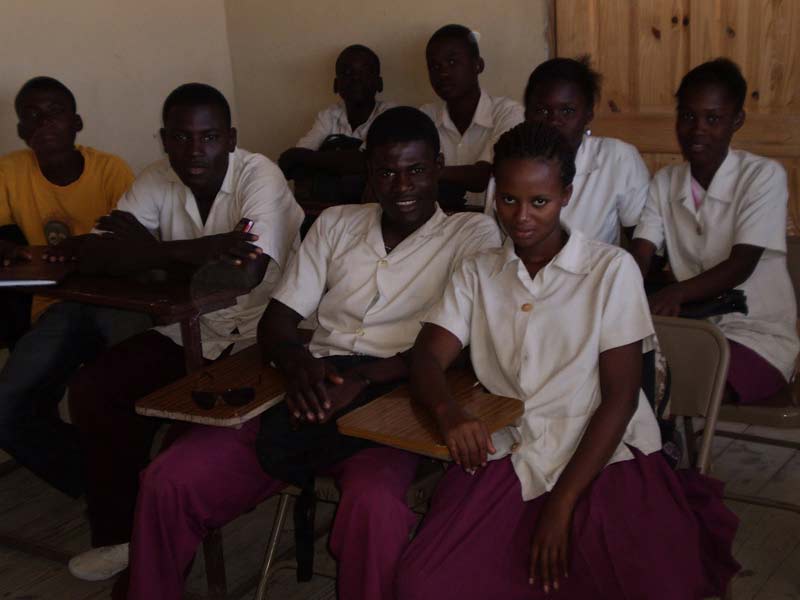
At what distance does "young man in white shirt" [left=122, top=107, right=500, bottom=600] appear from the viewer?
6.72 ft

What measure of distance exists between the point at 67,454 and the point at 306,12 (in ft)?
9.26

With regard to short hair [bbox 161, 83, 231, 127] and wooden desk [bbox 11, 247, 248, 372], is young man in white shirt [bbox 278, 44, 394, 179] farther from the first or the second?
wooden desk [bbox 11, 247, 248, 372]

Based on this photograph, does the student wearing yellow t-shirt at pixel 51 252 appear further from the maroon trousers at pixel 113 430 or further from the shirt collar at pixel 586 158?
the shirt collar at pixel 586 158

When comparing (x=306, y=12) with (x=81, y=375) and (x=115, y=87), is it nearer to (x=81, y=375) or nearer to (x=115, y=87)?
(x=115, y=87)

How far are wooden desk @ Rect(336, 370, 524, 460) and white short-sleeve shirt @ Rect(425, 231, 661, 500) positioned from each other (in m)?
0.09

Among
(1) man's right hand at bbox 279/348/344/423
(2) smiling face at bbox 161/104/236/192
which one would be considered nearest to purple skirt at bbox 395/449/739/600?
(1) man's right hand at bbox 279/348/344/423

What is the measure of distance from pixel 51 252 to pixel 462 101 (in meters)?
1.93

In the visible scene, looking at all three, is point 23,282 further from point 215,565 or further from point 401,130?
point 401,130

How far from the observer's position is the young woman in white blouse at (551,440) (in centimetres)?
182

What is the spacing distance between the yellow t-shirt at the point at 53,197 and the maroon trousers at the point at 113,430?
0.77 m

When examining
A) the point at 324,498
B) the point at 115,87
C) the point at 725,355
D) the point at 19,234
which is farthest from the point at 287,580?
the point at 115,87

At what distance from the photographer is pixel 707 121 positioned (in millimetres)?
2699

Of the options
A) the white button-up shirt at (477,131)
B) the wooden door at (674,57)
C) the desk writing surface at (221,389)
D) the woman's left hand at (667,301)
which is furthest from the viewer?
the white button-up shirt at (477,131)

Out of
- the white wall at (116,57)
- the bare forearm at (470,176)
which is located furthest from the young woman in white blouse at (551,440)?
the white wall at (116,57)
